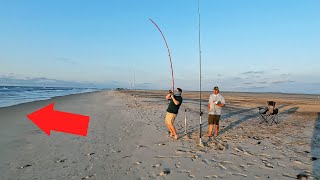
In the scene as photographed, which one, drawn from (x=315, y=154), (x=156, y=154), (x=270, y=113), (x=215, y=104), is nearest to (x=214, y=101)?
(x=215, y=104)

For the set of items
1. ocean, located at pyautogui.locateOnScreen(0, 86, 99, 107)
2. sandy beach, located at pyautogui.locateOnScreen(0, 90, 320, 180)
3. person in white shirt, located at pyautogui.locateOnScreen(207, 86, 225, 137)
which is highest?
person in white shirt, located at pyautogui.locateOnScreen(207, 86, 225, 137)

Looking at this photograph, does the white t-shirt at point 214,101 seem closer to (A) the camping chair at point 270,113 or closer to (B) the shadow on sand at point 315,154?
(B) the shadow on sand at point 315,154

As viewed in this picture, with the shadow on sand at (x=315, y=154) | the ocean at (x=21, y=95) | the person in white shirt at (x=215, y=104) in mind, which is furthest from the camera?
the ocean at (x=21, y=95)

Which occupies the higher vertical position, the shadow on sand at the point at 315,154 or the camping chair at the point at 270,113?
the camping chair at the point at 270,113

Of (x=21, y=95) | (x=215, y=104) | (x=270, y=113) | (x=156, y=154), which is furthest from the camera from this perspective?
(x=21, y=95)

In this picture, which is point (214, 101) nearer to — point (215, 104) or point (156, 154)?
point (215, 104)

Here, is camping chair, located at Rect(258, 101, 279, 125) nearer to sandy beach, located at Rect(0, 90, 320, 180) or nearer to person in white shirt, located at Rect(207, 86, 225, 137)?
sandy beach, located at Rect(0, 90, 320, 180)

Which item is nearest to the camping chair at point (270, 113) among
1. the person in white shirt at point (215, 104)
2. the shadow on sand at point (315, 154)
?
the shadow on sand at point (315, 154)

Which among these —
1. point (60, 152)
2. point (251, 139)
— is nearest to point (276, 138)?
point (251, 139)

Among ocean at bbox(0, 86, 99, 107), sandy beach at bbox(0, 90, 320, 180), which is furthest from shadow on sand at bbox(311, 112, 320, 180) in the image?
ocean at bbox(0, 86, 99, 107)

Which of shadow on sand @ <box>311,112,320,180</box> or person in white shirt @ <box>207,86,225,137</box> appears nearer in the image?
shadow on sand @ <box>311,112,320,180</box>

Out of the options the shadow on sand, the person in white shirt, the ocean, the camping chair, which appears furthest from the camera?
the ocean

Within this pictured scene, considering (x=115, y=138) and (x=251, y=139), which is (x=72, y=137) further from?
(x=251, y=139)

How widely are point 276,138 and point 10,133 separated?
1119 cm
